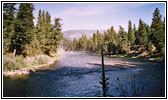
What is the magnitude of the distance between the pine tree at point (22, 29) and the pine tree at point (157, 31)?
96.5 ft

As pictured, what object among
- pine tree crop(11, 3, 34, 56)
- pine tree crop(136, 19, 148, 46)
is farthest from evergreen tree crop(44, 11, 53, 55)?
pine tree crop(136, 19, 148, 46)

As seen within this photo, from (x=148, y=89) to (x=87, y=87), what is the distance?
548cm

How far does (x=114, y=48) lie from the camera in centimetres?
6594

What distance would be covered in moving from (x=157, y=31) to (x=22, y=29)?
104 feet

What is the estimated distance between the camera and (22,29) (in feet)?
88.5

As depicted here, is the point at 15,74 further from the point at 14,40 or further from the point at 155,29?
the point at 155,29

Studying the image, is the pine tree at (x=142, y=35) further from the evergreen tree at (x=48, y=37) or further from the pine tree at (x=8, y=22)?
the pine tree at (x=8, y=22)

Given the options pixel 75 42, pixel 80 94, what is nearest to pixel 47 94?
pixel 80 94

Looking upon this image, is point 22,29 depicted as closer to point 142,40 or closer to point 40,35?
point 40,35

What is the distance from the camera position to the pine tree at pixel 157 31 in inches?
1439

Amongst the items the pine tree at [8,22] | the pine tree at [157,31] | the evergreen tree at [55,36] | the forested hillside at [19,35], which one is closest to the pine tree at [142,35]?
the pine tree at [157,31]

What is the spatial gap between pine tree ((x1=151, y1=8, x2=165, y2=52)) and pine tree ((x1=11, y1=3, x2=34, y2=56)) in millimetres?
29407

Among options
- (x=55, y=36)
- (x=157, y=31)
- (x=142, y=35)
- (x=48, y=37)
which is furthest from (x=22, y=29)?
(x=142, y=35)

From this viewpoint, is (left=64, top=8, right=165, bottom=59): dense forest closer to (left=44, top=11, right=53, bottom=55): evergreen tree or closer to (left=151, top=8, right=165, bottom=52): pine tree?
(left=151, top=8, right=165, bottom=52): pine tree
